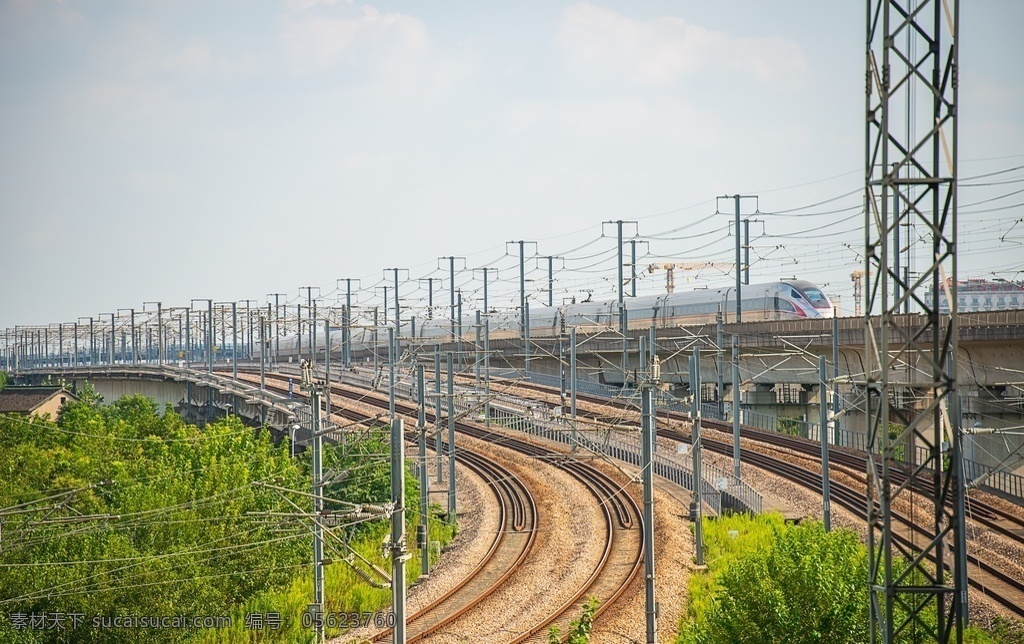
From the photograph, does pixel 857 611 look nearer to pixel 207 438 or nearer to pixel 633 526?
pixel 633 526

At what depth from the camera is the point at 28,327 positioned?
112 metres

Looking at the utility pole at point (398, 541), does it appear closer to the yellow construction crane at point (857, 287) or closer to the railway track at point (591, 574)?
the railway track at point (591, 574)

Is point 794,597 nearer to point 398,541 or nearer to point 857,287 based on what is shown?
point 398,541

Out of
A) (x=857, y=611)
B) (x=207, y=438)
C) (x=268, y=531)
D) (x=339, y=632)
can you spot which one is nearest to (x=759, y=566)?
(x=857, y=611)

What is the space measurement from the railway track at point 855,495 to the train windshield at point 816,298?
7293 millimetres

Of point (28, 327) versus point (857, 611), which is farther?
point (28, 327)

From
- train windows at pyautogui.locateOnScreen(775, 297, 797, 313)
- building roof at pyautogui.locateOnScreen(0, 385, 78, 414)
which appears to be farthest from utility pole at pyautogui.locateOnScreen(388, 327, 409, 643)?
building roof at pyautogui.locateOnScreen(0, 385, 78, 414)

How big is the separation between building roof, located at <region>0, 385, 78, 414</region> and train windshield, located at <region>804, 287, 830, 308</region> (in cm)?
3619

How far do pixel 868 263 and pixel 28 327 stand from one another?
116 metres

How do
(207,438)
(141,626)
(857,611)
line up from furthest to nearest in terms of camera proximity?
(207,438) → (141,626) → (857,611)

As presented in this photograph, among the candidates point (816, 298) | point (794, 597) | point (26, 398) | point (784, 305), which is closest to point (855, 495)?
point (794, 597)

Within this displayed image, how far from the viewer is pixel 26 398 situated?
5200 centimetres

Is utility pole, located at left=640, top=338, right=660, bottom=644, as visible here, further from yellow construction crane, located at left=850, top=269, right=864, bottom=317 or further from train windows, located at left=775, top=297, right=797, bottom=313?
yellow construction crane, located at left=850, top=269, right=864, bottom=317

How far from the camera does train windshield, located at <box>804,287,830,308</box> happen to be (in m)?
44.7
